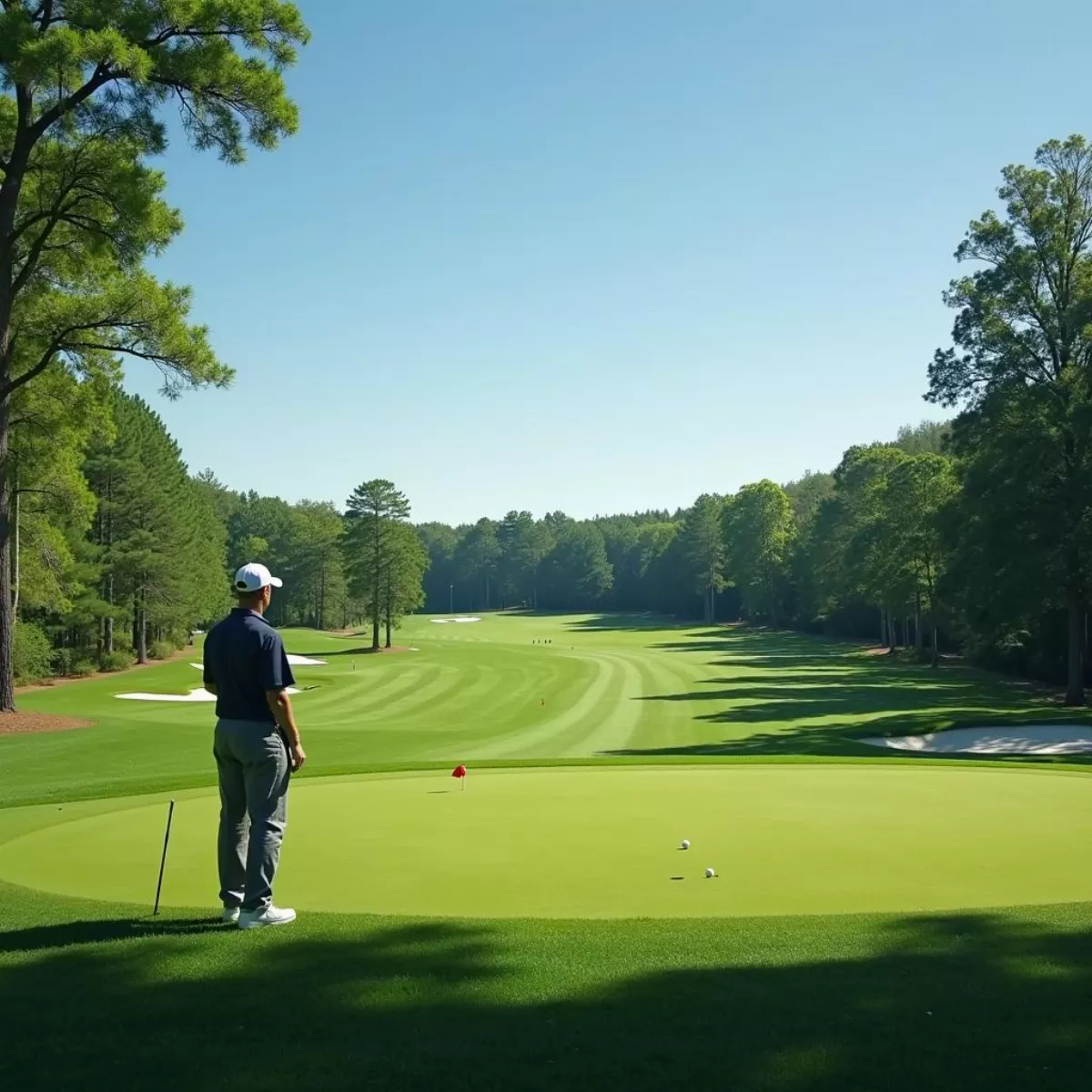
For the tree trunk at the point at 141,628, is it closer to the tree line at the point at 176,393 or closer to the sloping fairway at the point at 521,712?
the tree line at the point at 176,393

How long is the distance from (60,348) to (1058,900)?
65.8ft

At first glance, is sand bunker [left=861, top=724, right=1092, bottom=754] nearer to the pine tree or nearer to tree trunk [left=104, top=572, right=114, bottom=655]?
tree trunk [left=104, top=572, right=114, bottom=655]

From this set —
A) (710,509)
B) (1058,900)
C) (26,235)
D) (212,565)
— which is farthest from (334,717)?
(710,509)

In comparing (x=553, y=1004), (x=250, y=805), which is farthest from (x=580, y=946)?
(x=250, y=805)

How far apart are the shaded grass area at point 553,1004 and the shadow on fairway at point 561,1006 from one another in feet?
0.04

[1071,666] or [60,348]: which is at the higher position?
[60,348]

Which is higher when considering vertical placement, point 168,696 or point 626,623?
point 168,696

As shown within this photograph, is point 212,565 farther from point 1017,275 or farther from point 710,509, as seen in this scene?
point 710,509

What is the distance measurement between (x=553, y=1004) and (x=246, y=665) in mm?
2657

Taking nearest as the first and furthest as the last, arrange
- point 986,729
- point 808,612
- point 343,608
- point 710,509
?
point 986,729 → point 808,612 → point 343,608 → point 710,509

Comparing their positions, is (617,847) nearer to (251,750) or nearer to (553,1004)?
(251,750)

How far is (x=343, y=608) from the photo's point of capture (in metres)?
101

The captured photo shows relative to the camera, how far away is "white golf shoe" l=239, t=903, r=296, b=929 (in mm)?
5742

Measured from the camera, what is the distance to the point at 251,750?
6.05 metres
